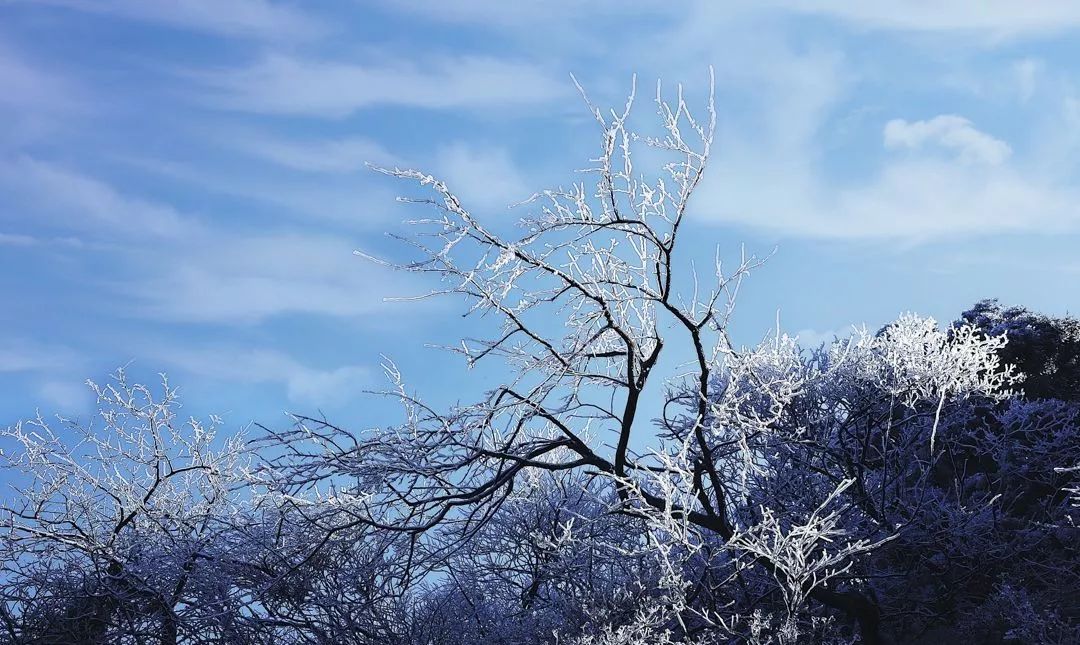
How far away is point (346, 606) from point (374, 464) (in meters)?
2.28

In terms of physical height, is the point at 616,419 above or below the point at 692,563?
above

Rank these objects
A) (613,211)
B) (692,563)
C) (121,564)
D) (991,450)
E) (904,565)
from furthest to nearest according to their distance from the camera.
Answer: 1. (991,450)
2. (904,565)
3. (121,564)
4. (692,563)
5. (613,211)

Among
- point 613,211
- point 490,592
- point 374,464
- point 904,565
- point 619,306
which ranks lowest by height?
point 904,565

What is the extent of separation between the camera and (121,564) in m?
10.6

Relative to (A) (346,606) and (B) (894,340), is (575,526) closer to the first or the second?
(A) (346,606)

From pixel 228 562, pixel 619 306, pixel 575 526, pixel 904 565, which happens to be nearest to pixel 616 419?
pixel 619 306

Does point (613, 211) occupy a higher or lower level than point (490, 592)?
higher

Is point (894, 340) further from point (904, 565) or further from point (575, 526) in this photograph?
point (575, 526)

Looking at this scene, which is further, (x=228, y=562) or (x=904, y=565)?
(x=904, y=565)

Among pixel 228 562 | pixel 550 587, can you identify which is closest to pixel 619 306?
pixel 550 587

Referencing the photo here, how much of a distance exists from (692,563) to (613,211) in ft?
12.9

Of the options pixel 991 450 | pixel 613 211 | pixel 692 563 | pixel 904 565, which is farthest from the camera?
pixel 991 450

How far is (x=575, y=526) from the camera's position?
411 inches

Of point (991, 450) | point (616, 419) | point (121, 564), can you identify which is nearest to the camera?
point (616, 419)
